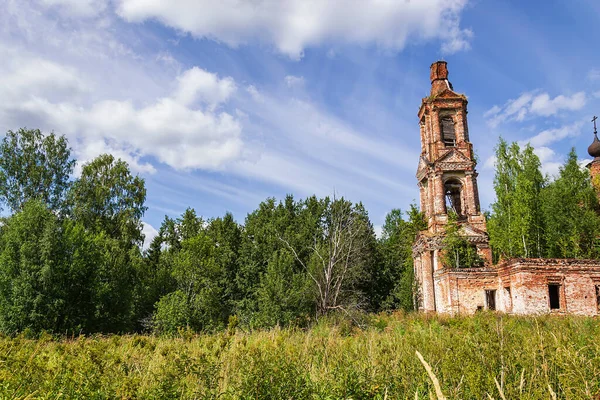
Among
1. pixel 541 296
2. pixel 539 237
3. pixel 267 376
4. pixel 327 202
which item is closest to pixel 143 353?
pixel 267 376

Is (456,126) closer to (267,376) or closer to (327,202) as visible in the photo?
(327,202)

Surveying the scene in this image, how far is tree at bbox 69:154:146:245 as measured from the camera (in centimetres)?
3066

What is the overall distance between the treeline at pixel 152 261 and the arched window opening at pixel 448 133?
18.9ft

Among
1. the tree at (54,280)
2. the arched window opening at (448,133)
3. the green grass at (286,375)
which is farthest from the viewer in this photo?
the arched window opening at (448,133)

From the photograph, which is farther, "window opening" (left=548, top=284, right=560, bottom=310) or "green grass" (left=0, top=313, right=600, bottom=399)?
"window opening" (left=548, top=284, right=560, bottom=310)

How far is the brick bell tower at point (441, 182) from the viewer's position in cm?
2769

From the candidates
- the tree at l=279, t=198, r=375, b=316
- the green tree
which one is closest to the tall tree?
the tree at l=279, t=198, r=375, b=316

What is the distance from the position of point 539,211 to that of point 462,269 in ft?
34.5

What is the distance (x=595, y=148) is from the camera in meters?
38.5

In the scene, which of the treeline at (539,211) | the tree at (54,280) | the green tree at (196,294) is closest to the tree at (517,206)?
the treeline at (539,211)

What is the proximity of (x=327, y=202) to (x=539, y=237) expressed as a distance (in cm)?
1801

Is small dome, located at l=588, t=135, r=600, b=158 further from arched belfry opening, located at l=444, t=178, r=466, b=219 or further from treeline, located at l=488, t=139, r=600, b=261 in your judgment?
arched belfry opening, located at l=444, t=178, r=466, b=219

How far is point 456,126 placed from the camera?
101 feet

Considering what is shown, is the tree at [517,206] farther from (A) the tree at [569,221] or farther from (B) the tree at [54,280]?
(B) the tree at [54,280]
